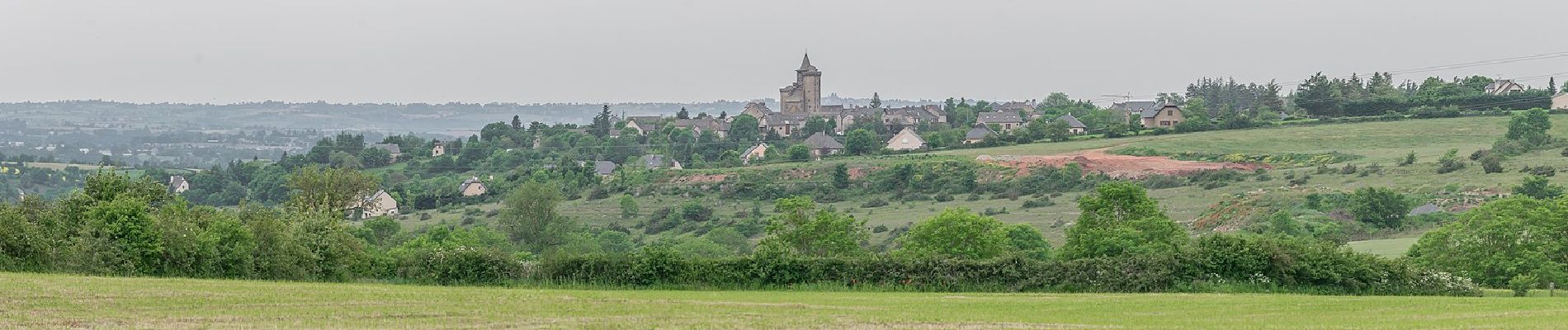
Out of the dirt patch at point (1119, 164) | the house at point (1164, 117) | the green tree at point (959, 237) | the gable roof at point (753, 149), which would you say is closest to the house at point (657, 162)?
the gable roof at point (753, 149)

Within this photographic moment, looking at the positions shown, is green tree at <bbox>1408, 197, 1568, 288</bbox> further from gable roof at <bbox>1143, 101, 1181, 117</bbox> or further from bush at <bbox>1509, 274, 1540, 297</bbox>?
gable roof at <bbox>1143, 101, 1181, 117</bbox>

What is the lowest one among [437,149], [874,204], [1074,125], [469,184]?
[469,184]

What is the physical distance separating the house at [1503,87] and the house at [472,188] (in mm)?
98287

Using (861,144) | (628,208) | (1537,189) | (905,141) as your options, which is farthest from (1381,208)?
(905,141)

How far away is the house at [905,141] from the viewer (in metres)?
167

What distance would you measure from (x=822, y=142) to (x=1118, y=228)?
116856 millimetres

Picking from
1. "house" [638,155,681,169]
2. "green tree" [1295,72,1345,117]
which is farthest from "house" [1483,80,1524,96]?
"house" [638,155,681,169]

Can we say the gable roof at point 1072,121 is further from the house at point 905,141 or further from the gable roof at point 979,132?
the house at point 905,141

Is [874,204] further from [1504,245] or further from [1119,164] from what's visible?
[1504,245]

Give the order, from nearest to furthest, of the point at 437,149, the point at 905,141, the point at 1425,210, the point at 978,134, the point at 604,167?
the point at 1425,210 < the point at 978,134 < the point at 905,141 < the point at 604,167 < the point at 437,149

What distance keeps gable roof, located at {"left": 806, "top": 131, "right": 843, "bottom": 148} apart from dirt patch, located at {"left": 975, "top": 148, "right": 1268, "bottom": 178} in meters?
42.9

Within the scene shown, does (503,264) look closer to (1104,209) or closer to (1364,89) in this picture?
(1104,209)

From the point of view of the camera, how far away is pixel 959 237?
191ft

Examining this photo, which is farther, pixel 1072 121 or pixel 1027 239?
pixel 1072 121
